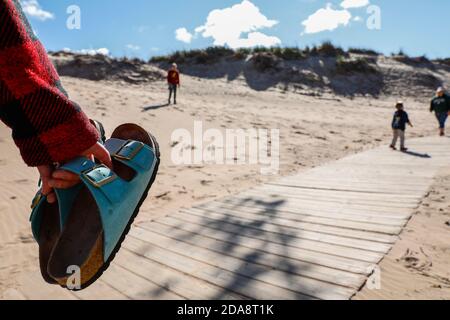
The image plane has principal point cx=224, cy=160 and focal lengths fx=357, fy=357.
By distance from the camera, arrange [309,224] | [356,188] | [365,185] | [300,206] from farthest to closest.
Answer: [365,185]
[356,188]
[300,206]
[309,224]

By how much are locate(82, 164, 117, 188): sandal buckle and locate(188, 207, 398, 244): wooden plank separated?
314cm

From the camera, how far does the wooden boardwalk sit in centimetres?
271

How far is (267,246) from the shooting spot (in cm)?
339

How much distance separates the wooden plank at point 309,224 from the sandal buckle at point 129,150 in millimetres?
2994

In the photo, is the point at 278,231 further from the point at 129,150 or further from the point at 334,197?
the point at 129,150

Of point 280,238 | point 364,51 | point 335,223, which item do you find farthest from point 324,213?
point 364,51

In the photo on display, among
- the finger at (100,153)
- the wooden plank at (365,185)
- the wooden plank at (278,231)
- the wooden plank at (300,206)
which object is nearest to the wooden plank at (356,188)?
the wooden plank at (365,185)

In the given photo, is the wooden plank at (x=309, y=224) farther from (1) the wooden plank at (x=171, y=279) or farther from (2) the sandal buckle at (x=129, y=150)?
(2) the sandal buckle at (x=129, y=150)

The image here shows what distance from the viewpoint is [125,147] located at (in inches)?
40.6

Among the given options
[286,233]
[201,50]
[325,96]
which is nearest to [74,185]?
[286,233]

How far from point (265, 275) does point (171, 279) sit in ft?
2.49

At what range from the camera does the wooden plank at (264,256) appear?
2.73 meters

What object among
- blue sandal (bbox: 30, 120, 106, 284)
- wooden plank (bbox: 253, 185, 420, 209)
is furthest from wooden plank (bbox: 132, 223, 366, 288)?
blue sandal (bbox: 30, 120, 106, 284)
